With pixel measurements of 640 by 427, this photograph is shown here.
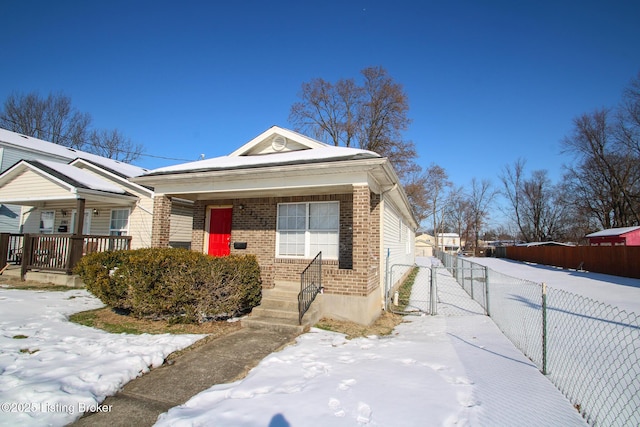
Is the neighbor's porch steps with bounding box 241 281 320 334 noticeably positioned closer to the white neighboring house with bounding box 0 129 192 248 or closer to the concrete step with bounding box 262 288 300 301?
the concrete step with bounding box 262 288 300 301

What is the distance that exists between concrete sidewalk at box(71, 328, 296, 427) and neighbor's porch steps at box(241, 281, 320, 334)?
0.41 m

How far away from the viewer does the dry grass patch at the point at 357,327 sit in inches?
267

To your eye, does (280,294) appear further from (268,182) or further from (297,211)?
(268,182)

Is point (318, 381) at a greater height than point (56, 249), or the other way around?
point (56, 249)

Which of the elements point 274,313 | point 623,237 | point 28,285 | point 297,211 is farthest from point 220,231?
point 623,237

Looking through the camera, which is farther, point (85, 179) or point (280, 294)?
point (85, 179)

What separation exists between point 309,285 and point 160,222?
512cm

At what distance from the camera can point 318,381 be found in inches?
164

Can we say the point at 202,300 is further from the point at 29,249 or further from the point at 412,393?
the point at 29,249

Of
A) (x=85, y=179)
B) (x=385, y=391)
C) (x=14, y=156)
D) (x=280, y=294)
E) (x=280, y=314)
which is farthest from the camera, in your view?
(x=14, y=156)

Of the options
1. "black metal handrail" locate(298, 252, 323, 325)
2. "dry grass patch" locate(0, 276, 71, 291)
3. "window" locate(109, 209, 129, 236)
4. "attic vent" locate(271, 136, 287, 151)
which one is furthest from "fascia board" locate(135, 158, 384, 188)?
"window" locate(109, 209, 129, 236)

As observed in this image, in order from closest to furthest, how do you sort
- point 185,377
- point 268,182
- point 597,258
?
point 185,377 → point 268,182 → point 597,258

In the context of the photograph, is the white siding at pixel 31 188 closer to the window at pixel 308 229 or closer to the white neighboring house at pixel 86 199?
the white neighboring house at pixel 86 199

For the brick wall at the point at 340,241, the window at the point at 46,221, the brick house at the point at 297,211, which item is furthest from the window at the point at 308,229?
the window at the point at 46,221
